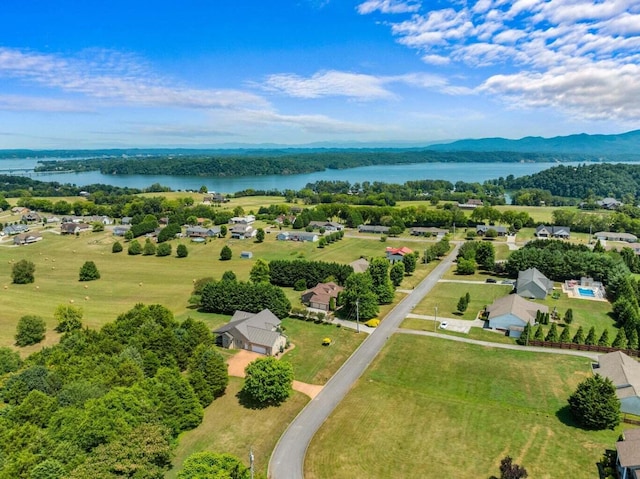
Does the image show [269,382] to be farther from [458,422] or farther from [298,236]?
[298,236]

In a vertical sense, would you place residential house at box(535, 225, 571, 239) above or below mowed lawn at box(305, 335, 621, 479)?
above

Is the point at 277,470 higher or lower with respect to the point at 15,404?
lower

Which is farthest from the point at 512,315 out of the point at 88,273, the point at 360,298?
the point at 88,273

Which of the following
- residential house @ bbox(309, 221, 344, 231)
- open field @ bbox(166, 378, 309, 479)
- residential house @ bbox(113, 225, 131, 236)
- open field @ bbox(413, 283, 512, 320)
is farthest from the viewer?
residential house @ bbox(309, 221, 344, 231)

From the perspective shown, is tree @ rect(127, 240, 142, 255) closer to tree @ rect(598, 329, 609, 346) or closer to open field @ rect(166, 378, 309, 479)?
open field @ rect(166, 378, 309, 479)

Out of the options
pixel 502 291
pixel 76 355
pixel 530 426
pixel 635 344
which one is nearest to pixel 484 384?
pixel 530 426

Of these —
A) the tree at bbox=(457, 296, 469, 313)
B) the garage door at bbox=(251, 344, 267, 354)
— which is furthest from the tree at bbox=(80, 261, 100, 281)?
the tree at bbox=(457, 296, 469, 313)

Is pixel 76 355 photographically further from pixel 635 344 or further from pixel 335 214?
pixel 335 214
